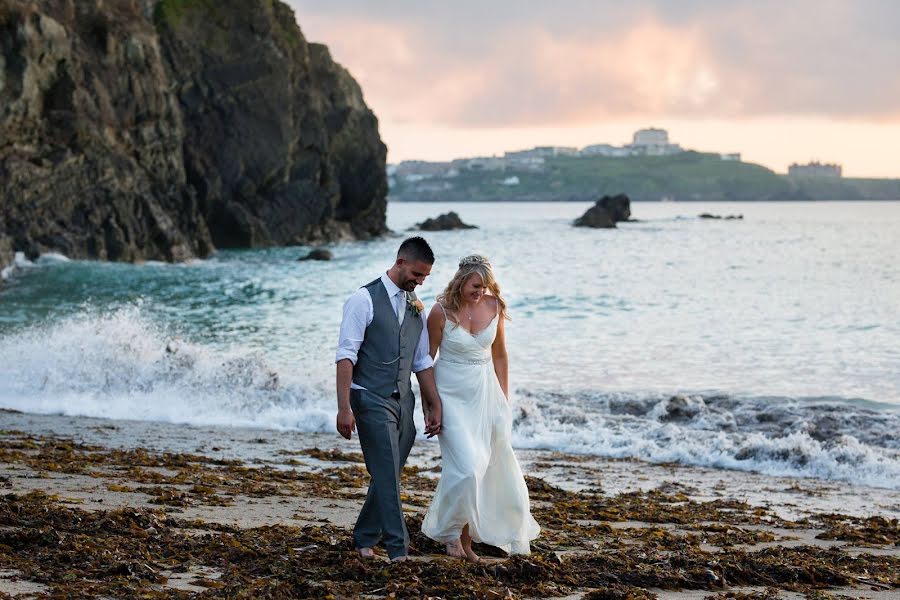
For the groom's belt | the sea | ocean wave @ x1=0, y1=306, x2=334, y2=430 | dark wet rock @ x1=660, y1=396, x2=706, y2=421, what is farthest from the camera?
dark wet rock @ x1=660, y1=396, x2=706, y2=421

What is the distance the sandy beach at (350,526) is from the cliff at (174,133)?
28.3 meters

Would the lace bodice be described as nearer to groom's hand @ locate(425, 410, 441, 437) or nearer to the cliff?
groom's hand @ locate(425, 410, 441, 437)

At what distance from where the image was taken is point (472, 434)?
6.62 metres

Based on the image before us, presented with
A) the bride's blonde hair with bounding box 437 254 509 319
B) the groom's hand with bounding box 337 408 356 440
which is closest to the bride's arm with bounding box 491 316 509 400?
the bride's blonde hair with bounding box 437 254 509 319

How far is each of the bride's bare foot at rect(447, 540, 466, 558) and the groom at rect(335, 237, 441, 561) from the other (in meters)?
0.36

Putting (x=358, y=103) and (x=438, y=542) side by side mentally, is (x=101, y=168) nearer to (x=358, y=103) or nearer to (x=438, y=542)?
(x=358, y=103)

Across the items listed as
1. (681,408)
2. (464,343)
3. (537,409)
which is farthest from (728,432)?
(464,343)

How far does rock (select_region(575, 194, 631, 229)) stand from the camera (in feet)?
331

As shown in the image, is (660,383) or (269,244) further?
(269,244)

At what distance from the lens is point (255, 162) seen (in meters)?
60.1

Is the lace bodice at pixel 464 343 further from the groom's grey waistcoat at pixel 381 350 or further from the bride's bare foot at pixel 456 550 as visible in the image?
the bride's bare foot at pixel 456 550

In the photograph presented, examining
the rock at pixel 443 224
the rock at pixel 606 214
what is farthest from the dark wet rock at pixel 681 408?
the rock at pixel 606 214

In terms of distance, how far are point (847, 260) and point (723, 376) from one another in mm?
42441

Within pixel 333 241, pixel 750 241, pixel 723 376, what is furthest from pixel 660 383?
pixel 750 241
